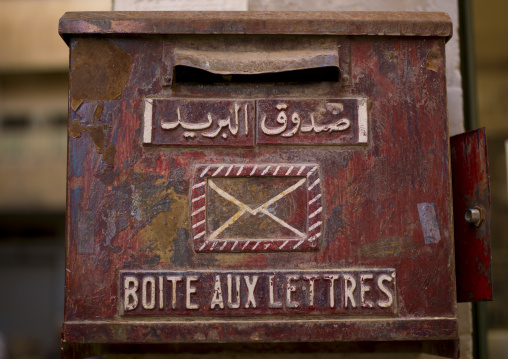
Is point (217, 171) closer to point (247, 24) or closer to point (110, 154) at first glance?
point (110, 154)

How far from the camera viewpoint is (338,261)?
1.41 m

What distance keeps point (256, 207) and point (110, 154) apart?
0.38 metres

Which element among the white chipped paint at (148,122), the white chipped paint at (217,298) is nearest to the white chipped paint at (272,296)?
the white chipped paint at (217,298)

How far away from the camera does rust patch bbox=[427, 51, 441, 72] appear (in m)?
1.46

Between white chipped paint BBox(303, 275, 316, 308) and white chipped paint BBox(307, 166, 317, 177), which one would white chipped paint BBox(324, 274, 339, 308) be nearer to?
white chipped paint BBox(303, 275, 316, 308)

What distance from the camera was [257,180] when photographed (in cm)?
143

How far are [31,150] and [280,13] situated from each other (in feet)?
25.2

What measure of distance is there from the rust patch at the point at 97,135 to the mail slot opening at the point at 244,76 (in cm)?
22

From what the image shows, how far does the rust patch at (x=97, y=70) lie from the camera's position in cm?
144

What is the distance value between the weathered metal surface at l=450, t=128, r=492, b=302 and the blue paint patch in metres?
0.14

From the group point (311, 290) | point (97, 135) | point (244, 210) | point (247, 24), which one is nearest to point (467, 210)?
point (311, 290)

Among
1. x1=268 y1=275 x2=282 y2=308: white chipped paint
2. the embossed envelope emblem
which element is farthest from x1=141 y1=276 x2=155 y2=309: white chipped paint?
x1=268 y1=275 x2=282 y2=308: white chipped paint

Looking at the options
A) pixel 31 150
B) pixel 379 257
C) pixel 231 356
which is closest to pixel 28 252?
pixel 31 150

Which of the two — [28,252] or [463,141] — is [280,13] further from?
[28,252]
